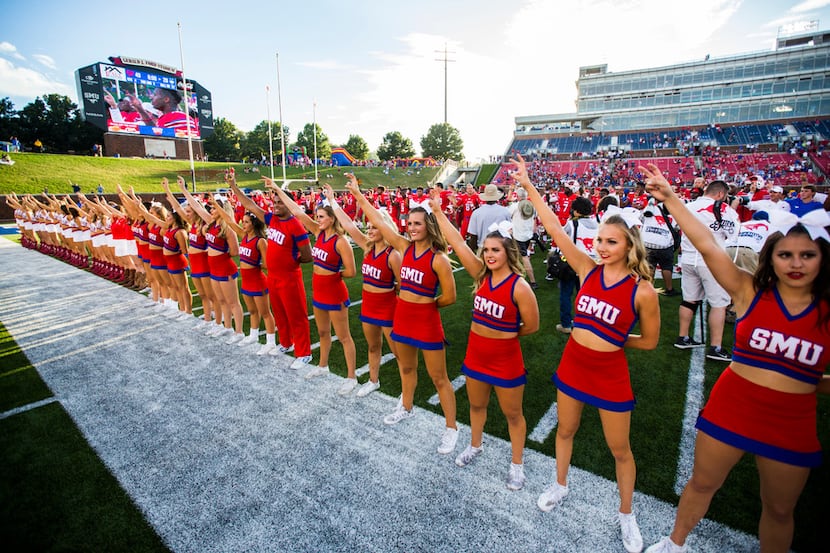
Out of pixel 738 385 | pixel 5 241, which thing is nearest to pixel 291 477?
pixel 738 385

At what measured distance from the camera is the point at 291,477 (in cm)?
329

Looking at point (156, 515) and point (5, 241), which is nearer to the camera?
point (156, 515)

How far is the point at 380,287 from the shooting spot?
4.21 meters

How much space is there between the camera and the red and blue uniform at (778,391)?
1929 mm

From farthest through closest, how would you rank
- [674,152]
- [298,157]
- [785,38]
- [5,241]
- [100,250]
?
[298,157], [785,38], [674,152], [5,241], [100,250]

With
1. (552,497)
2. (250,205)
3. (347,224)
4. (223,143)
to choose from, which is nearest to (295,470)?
(552,497)

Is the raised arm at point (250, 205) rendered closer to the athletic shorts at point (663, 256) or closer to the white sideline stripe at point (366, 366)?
the white sideline stripe at point (366, 366)

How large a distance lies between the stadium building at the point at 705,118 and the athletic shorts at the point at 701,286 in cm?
4209

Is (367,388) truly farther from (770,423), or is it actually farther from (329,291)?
(770,423)

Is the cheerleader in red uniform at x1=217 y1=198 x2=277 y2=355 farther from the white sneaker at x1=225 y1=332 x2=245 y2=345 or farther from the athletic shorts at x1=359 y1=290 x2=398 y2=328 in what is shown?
the athletic shorts at x1=359 y1=290 x2=398 y2=328

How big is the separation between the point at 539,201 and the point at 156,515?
3676mm

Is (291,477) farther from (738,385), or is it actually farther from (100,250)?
(100,250)

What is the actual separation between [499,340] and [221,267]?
4.83 metres

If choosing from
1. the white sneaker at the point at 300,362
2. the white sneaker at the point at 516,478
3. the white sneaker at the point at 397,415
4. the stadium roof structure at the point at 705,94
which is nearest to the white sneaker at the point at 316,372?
the white sneaker at the point at 300,362
